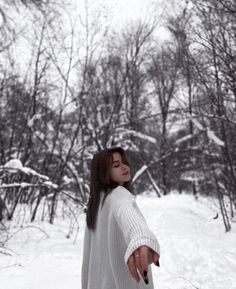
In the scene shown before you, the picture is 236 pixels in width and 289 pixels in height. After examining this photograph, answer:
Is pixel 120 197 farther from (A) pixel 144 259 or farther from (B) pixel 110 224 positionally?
(A) pixel 144 259

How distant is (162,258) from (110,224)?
377 centimetres

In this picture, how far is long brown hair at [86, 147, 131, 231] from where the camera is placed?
1.88 metres

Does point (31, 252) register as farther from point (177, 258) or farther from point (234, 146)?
point (234, 146)

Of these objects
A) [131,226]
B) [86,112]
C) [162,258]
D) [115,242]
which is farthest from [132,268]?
[86,112]

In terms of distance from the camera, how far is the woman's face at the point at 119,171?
1864 mm

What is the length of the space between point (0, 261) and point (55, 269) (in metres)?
0.90

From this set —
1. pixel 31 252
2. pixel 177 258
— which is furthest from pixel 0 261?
pixel 177 258

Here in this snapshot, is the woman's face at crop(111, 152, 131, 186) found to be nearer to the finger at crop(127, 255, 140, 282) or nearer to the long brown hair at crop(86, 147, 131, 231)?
the long brown hair at crop(86, 147, 131, 231)

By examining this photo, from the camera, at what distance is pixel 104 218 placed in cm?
185

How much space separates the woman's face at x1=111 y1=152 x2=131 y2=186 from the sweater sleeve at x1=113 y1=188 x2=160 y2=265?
0.29ft

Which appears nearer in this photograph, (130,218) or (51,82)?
(130,218)

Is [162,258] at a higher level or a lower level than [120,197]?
lower

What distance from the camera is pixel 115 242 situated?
65.2 inches

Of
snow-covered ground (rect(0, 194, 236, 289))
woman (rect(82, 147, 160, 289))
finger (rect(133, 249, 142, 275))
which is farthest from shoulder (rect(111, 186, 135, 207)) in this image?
snow-covered ground (rect(0, 194, 236, 289))
